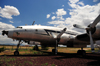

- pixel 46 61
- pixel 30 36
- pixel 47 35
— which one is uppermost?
pixel 47 35

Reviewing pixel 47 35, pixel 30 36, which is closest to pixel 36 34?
pixel 30 36

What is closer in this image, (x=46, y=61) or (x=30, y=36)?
(x=46, y=61)

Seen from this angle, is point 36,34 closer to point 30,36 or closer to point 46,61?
point 30,36

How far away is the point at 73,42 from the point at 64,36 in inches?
75.2

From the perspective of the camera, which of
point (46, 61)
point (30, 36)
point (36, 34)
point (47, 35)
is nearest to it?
point (46, 61)

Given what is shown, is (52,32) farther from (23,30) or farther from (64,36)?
(23,30)

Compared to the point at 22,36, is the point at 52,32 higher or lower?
higher

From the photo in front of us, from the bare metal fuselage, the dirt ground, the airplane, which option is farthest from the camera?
the bare metal fuselage

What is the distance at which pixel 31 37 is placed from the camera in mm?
11484

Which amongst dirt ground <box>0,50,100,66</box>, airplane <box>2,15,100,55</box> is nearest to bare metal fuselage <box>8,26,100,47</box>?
airplane <box>2,15,100,55</box>

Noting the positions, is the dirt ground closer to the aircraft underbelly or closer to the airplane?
the airplane

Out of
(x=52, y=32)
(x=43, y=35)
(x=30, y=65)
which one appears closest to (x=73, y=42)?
(x=52, y=32)

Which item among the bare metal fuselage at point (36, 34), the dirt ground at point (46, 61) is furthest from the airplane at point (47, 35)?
the dirt ground at point (46, 61)

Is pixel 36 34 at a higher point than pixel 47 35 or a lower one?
higher
